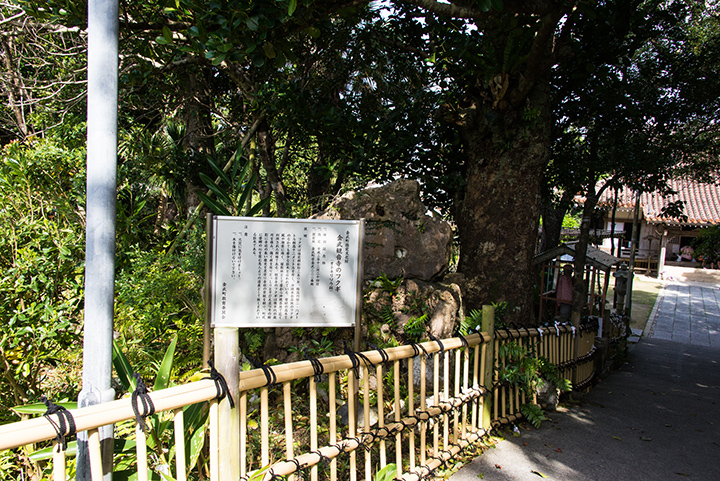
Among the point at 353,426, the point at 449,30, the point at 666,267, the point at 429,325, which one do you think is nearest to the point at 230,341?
the point at 353,426

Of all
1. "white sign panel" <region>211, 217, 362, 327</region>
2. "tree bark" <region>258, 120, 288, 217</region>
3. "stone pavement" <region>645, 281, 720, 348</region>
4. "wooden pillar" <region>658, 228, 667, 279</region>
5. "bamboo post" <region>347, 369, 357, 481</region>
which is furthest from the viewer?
"wooden pillar" <region>658, 228, 667, 279</region>

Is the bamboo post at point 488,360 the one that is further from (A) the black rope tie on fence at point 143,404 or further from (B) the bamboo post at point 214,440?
(A) the black rope tie on fence at point 143,404

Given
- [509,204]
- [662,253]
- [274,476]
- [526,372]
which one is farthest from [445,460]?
[662,253]

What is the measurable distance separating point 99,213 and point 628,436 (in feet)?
14.6

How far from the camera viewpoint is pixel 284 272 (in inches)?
109

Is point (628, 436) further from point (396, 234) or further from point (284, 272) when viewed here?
point (284, 272)

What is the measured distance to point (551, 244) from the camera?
30.6ft

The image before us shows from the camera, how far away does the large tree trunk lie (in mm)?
4809

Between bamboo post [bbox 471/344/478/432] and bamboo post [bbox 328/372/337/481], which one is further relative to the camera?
bamboo post [bbox 471/344/478/432]

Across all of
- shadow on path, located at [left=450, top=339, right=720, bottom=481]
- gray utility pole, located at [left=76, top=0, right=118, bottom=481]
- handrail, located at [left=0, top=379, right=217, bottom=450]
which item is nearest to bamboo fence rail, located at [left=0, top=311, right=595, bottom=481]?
handrail, located at [left=0, top=379, right=217, bottom=450]

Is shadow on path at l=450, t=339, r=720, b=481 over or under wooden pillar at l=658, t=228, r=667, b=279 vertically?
under

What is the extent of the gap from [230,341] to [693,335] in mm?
12744

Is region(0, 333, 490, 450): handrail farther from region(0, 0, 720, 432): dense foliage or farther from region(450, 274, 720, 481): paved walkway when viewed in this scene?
region(0, 0, 720, 432): dense foliage

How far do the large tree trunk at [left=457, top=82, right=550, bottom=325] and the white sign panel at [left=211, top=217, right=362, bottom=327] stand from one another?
→ 244 cm
